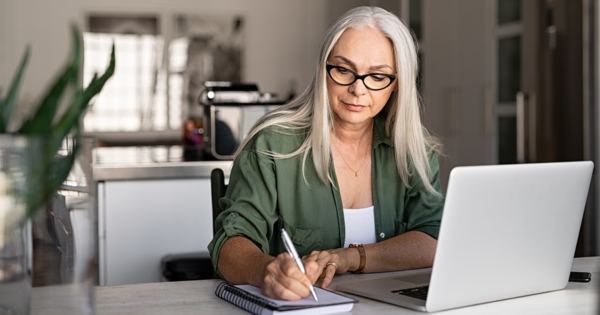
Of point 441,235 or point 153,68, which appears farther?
point 153,68

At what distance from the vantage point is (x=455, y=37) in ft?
13.3

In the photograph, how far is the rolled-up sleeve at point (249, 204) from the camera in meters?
1.26

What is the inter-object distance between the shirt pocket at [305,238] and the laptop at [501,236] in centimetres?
39

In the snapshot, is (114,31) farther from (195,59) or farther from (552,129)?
(552,129)

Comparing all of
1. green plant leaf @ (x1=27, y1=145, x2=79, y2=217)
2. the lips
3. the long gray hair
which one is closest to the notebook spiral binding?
green plant leaf @ (x1=27, y1=145, x2=79, y2=217)

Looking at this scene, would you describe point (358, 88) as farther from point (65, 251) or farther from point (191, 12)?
point (191, 12)

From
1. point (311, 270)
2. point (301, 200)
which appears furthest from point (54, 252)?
Answer: point (301, 200)

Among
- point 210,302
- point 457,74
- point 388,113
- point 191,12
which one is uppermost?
point 191,12

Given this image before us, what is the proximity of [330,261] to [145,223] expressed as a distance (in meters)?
1.05

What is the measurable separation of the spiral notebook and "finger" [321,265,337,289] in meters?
0.10

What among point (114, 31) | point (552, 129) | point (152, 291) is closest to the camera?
point (152, 291)

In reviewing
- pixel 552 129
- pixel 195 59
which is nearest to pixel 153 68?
pixel 195 59

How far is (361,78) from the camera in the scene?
4.63 ft

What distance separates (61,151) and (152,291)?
1.50 feet
